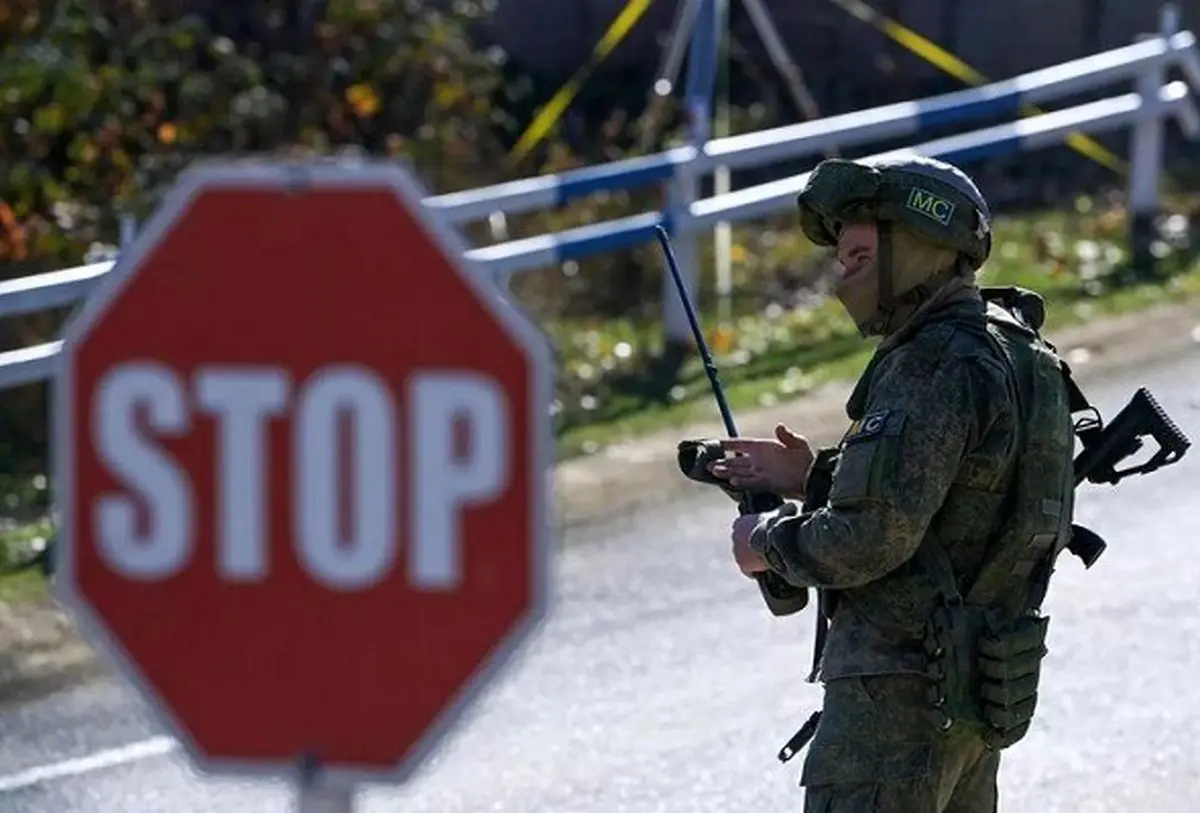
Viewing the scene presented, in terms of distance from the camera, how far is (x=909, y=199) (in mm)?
4000

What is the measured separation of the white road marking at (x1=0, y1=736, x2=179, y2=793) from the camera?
20.8 ft

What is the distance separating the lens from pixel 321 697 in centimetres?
262

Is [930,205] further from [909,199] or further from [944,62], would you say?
[944,62]

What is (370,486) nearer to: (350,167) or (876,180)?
(350,167)

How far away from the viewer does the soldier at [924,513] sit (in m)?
3.96

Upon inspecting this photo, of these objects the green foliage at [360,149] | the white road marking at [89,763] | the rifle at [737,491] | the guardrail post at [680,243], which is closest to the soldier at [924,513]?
the rifle at [737,491]

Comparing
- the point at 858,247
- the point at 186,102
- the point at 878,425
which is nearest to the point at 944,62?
the point at 186,102

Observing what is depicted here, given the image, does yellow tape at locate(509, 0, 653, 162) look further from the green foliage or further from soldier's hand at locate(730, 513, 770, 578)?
soldier's hand at locate(730, 513, 770, 578)

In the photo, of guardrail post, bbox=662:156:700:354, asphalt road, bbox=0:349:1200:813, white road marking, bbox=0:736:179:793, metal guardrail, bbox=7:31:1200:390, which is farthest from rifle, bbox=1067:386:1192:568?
guardrail post, bbox=662:156:700:354

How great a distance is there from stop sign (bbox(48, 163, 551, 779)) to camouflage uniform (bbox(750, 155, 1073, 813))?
1.50m

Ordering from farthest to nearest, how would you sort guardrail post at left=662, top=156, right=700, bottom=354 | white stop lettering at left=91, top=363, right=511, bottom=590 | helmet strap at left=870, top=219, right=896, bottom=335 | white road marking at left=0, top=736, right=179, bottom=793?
guardrail post at left=662, top=156, right=700, bottom=354 → white road marking at left=0, top=736, right=179, bottom=793 → helmet strap at left=870, top=219, right=896, bottom=335 → white stop lettering at left=91, top=363, right=511, bottom=590

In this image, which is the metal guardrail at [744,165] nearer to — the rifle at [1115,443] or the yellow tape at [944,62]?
the yellow tape at [944,62]

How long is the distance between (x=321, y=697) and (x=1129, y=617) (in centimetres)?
545

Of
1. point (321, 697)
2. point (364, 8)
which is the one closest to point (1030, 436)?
point (321, 697)
